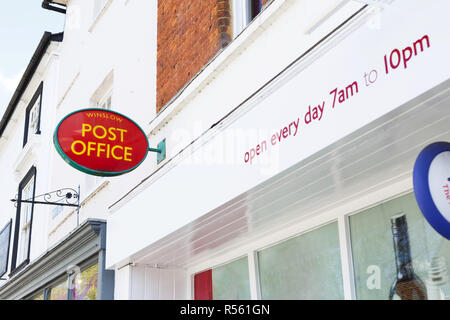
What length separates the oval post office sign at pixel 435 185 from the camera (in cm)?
306

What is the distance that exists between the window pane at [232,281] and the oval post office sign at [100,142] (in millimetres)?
1444

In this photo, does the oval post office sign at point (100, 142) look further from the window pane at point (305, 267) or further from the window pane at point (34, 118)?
the window pane at point (34, 118)

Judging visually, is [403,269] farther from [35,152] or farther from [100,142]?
[35,152]

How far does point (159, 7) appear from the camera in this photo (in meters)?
7.83

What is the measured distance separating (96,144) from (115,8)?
377cm

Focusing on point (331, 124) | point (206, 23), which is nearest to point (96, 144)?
point (206, 23)

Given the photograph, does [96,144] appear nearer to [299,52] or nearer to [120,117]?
[120,117]

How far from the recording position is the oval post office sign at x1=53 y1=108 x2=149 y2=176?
607 centimetres

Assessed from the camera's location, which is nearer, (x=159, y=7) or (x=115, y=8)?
(x=159, y=7)

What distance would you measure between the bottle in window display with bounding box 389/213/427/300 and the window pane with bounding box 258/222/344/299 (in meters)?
0.61

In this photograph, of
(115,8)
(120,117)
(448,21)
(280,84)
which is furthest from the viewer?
(115,8)

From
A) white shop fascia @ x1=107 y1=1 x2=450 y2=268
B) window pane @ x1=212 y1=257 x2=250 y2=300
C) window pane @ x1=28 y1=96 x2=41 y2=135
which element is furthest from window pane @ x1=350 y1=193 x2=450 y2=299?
window pane @ x1=28 y1=96 x2=41 y2=135

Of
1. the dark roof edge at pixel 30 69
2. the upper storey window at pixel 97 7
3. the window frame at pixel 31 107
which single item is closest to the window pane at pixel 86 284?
the upper storey window at pixel 97 7

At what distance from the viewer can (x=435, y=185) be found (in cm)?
316
